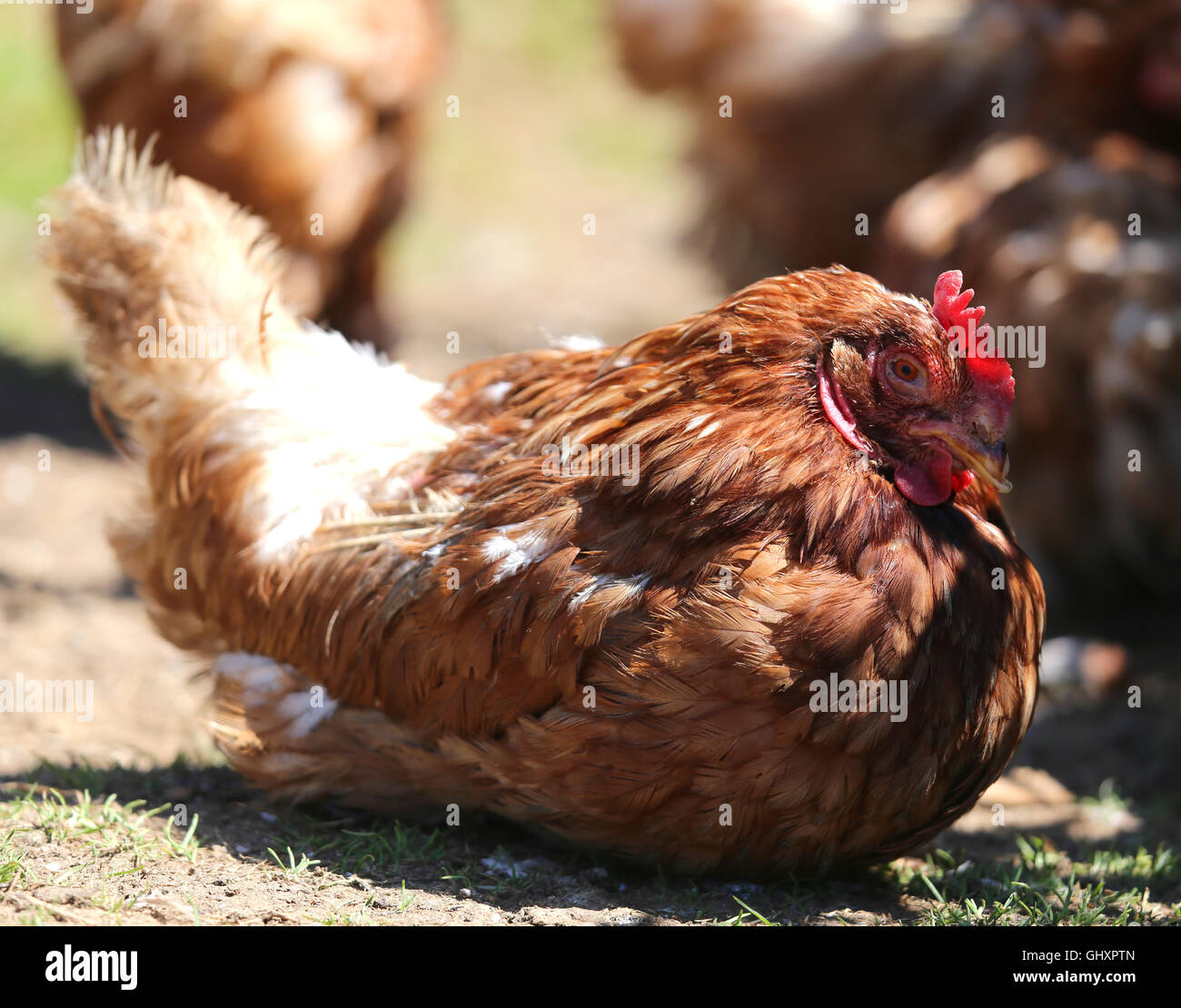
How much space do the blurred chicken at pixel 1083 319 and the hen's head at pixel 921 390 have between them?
8.40 ft

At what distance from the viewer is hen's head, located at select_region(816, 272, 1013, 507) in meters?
2.79

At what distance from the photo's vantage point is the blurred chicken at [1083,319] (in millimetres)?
5164

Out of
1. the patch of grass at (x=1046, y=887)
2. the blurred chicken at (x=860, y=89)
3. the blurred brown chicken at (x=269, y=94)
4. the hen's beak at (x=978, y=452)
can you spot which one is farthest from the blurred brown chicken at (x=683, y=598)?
the blurred chicken at (x=860, y=89)

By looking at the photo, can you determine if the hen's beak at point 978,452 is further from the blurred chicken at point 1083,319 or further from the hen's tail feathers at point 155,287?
the blurred chicken at point 1083,319

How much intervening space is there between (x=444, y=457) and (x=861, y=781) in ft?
4.63

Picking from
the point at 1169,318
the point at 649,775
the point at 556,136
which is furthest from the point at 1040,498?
the point at 556,136

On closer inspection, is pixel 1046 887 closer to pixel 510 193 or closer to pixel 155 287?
pixel 155 287

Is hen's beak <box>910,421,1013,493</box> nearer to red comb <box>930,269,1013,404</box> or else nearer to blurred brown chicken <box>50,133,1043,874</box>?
blurred brown chicken <box>50,133,1043,874</box>

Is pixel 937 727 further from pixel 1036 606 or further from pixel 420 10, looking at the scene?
pixel 420 10

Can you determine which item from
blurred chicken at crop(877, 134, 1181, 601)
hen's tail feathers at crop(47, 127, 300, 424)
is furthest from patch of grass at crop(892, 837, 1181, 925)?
hen's tail feathers at crop(47, 127, 300, 424)

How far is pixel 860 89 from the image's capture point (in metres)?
6.38

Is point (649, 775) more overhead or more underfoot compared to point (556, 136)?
more underfoot

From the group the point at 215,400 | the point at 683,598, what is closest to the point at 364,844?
the point at 683,598

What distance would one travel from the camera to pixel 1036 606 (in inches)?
117
